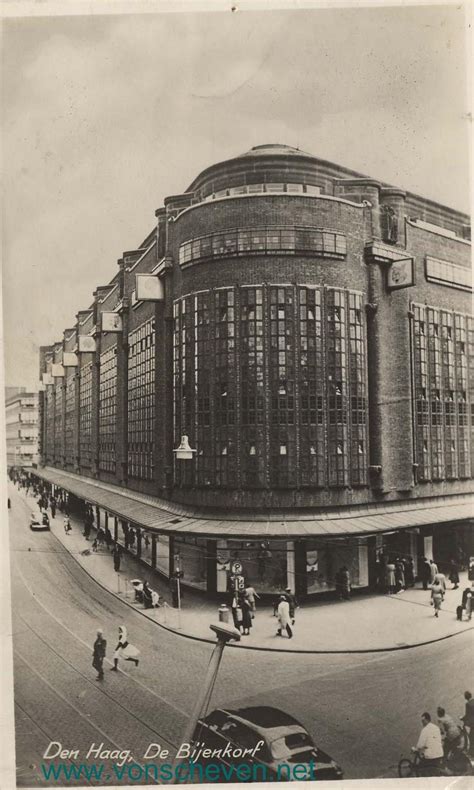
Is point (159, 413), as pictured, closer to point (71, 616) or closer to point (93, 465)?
point (93, 465)

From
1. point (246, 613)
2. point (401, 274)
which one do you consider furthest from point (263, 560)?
point (401, 274)

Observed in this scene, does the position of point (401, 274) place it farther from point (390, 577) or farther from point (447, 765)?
point (447, 765)

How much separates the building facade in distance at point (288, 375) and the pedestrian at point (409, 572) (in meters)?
0.28

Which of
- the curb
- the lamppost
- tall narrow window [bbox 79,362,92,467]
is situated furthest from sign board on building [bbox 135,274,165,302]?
the lamppost

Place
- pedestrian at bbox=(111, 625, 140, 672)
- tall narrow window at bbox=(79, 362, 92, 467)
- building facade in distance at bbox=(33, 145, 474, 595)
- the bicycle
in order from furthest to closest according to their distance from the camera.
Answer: tall narrow window at bbox=(79, 362, 92, 467)
building facade in distance at bbox=(33, 145, 474, 595)
pedestrian at bbox=(111, 625, 140, 672)
the bicycle

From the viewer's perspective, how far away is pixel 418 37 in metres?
10.5

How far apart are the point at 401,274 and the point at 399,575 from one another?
698 cm

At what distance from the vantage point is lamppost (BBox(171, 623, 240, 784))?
9602 millimetres

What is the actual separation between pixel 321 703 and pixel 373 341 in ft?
25.8

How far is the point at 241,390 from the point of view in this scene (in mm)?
12617

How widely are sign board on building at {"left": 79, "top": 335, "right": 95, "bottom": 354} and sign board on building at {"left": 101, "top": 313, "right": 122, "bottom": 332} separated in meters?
0.43

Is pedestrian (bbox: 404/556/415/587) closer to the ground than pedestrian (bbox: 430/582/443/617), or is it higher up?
higher up

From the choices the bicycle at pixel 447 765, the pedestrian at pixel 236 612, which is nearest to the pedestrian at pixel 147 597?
the pedestrian at pixel 236 612

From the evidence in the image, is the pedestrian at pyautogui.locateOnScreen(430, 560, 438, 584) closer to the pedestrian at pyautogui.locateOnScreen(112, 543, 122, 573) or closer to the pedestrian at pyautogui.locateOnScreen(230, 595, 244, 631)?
the pedestrian at pyautogui.locateOnScreen(230, 595, 244, 631)
